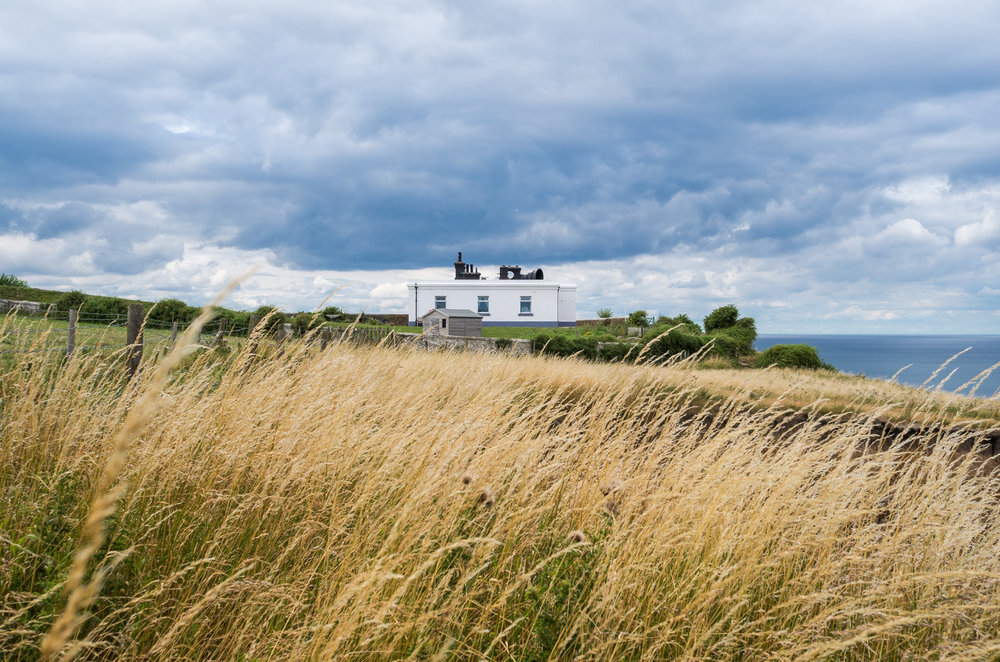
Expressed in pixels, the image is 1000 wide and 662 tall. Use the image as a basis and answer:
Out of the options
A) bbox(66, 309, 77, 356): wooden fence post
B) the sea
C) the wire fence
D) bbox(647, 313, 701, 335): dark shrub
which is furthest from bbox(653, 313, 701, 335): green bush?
bbox(66, 309, 77, 356): wooden fence post

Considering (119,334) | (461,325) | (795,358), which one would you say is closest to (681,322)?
(795,358)

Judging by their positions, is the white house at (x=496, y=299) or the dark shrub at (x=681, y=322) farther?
the white house at (x=496, y=299)

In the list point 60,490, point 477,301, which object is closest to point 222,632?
point 60,490

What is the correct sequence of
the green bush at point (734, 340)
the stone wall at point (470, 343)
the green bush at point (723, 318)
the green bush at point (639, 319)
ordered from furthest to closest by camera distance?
the green bush at point (639, 319) → the green bush at point (723, 318) → the green bush at point (734, 340) → the stone wall at point (470, 343)

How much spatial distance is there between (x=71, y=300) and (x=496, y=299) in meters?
20.3

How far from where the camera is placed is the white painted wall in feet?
108

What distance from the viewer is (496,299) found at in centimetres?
3322

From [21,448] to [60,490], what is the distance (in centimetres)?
52

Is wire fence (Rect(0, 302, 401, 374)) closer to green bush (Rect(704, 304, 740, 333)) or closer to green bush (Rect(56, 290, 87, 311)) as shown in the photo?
green bush (Rect(56, 290, 87, 311))

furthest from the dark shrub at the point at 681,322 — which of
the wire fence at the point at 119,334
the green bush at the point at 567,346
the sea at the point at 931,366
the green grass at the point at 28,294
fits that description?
the green grass at the point at 28,294

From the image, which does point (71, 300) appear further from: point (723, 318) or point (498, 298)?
point (723, 318)

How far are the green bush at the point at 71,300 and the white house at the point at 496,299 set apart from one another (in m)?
16.8

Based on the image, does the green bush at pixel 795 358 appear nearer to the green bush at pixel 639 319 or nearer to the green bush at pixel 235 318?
the green bush at pixel 639 319

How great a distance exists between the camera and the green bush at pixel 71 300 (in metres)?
17.8
